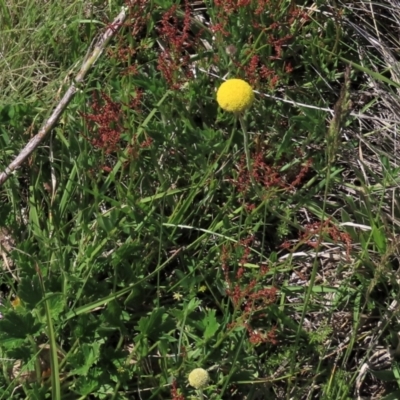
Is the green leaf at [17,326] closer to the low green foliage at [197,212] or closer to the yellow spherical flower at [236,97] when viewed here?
the low green foliage at [197,212]

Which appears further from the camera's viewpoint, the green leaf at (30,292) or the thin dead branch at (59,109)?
the thin dead branch at (59,109)

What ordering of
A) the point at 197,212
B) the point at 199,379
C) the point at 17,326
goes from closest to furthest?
the point at 199,379
the point at 17,326
the point at 197,212

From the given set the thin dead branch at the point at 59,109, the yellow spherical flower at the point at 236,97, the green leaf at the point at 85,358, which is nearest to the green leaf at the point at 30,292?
the green leaf at the point at 85,358

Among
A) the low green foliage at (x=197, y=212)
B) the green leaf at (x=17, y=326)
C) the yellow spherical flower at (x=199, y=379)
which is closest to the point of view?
the yellow spherical flower at (x=199, y=379)

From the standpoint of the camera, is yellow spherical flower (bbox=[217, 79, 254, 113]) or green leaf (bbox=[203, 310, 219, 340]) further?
green leaf (bbox=[203, 310, 219, 340])

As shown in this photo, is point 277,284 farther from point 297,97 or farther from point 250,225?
point 297,97

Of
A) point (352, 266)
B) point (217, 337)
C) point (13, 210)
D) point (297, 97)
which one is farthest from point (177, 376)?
point (297, 97)

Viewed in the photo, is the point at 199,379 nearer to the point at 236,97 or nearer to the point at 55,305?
the point at 55,305

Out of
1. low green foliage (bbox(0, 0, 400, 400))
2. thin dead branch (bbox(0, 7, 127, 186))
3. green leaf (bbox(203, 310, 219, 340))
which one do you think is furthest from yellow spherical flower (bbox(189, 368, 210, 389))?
thin dead branch (bbox(0, 7, 127, 186))

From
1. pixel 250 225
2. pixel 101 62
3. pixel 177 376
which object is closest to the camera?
pixel 177 376

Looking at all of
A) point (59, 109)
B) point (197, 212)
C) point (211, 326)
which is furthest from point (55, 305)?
point (59, 109)

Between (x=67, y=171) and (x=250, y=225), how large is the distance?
23.2 inches

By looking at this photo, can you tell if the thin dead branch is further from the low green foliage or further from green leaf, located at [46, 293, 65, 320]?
green leaf, located at [46, 293, 65, 320]

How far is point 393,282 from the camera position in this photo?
1.86 metres
